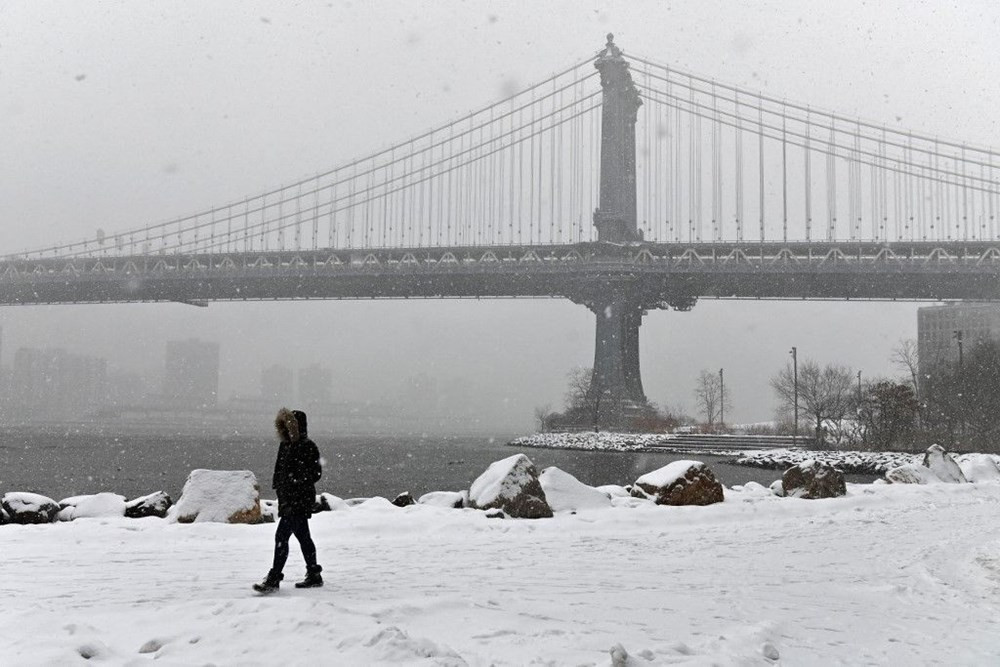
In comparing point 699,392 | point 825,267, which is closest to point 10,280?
point 825,267

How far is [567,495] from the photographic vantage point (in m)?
9.77

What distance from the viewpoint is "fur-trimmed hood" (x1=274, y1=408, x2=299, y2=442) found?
5.16 metres

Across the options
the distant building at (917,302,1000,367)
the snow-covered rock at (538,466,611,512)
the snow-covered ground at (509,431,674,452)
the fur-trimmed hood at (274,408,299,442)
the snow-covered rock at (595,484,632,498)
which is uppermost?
the distant building at (917,302,1000,367)

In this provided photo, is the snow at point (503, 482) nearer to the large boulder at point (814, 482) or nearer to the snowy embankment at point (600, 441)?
the large boulder at point (814, 482)

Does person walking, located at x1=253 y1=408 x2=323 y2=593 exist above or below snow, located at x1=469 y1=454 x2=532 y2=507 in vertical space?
above

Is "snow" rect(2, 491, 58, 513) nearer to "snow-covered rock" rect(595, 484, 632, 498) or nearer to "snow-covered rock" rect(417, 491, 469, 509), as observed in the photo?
"snow-covered rock" rect(417, 491, 469, 509)

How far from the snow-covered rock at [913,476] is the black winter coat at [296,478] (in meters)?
11.7

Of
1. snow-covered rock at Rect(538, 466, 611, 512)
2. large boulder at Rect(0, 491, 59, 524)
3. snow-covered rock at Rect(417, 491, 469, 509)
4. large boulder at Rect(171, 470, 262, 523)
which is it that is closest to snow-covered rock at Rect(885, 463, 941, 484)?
snow-covered rock at Rect(538, 466, 611, 512)

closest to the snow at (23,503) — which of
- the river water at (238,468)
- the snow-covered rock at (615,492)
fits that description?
the snow-covered rock at (615,492)

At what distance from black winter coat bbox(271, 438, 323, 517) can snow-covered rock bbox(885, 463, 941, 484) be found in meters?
11.7

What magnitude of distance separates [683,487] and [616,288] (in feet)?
135

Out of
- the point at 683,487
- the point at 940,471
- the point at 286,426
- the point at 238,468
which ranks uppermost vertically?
the point at 286,426

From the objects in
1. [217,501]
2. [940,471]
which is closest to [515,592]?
[217,501]

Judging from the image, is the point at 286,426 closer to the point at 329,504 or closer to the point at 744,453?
the point at 329,504
